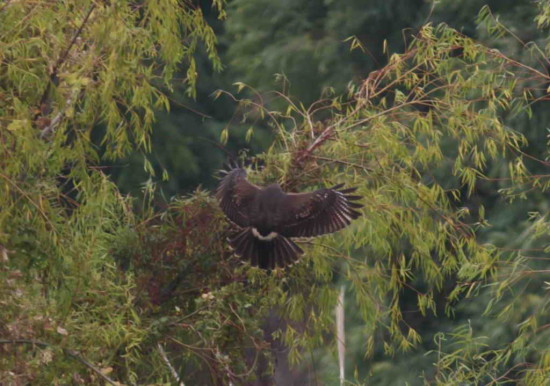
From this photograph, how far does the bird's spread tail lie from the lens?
6.80m

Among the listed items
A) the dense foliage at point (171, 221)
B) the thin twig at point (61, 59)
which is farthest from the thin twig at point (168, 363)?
the thin twig at point (61, 59)

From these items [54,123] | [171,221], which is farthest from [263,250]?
[54,123]

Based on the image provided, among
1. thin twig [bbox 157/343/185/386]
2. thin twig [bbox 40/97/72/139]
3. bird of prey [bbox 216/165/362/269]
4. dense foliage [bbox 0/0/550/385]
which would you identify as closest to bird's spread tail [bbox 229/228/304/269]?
bird of prey [bbox 216/165/362/269]

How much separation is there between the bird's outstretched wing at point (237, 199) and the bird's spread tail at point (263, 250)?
7 centimetres

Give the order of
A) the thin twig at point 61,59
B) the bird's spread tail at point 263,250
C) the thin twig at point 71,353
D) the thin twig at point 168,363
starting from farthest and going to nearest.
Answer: the bird's spread tail at point 263,250
the thin twig at point 168,363
the thin twig at point 61,59
the thin twig at point 71,353

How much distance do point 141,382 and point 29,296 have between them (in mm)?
1281

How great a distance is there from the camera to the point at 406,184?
280 inches

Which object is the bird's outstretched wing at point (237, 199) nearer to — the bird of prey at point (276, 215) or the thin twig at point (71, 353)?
the bird of prey at point (276, 215)

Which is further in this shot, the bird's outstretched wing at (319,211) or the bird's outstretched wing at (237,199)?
the bird's outstretched wing at (237,199)

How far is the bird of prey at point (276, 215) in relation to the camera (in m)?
6.74

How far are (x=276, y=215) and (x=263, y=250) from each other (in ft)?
0.59

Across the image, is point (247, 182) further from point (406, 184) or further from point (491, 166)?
point (491, 166)

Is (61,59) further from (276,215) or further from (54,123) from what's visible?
(276,215)

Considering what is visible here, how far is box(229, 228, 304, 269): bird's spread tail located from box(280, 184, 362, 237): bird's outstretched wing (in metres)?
0.09
